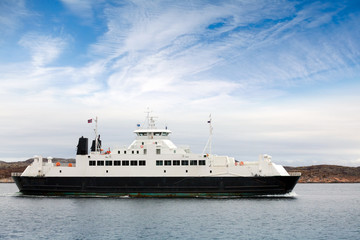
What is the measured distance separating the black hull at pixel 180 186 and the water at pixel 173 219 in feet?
3.03

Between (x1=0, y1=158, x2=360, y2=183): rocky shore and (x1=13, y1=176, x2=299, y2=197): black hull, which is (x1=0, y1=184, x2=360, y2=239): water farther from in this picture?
(x1=0, y1=158, x2=360, y2=183): rocky shore

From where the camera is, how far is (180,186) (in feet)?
120

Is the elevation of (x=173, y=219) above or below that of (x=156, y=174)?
below

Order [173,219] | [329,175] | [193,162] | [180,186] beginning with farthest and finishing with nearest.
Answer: [329,175]
[193,162]
[180,186]
[173,219]

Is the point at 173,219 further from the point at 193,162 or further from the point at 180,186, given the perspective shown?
the point at 193,162

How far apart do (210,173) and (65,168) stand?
14.5 meters

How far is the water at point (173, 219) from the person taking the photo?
2283 cm

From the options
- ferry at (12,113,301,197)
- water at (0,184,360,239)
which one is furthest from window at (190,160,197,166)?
water at (0,184,360,239)

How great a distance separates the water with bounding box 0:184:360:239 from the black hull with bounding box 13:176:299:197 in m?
0.92

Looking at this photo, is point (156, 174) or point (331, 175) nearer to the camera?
point (156, 174)

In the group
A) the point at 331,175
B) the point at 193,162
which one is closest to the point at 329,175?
the point at 331,175

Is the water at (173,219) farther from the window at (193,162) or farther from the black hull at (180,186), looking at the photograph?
the window at (193,162)

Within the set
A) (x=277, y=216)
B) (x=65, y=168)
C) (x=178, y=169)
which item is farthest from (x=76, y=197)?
(x=277, y=216)

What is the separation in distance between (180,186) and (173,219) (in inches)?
391
